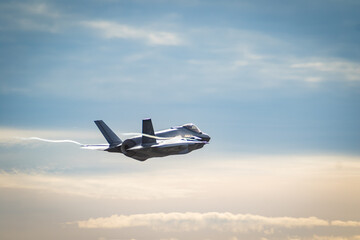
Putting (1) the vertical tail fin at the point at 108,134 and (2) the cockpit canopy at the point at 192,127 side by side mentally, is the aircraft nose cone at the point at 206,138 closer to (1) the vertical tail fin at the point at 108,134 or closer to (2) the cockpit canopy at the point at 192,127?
(2) the cockpit canopy at the point at 192,127

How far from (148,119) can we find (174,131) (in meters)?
12.8

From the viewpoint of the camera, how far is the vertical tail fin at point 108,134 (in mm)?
91625

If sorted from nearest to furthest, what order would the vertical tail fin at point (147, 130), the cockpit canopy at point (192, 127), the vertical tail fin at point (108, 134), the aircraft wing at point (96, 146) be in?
the vertical tail fin at point (147, 130), the vertical tail fin at point (108, 134), the aircraft wing at point (96, 146), the cockpit canopy at point (192, 127)

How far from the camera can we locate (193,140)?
3723 inches

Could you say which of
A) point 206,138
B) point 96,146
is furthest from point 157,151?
point 206,138

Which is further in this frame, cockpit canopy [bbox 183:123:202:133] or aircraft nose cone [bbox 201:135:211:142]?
aircraft nose cone [bbox 201:135:211:142]

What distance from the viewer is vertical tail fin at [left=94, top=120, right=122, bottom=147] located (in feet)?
301

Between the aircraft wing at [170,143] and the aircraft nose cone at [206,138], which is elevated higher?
the aircraft nose cone at [206,138]

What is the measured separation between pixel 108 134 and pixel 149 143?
9.47 meters

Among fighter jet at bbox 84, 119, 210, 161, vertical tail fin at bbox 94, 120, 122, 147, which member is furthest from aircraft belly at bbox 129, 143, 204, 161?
vertical tail fin at bbox 94, 120, 122, 147

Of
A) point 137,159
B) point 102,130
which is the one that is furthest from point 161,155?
point 102,130

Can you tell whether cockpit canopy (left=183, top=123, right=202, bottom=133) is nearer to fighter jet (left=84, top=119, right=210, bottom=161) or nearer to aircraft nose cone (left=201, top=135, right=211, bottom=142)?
aircraft nose cone (left=201, top=135, right=211, bottom=142)

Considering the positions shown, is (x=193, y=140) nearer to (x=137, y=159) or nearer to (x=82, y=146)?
(x=137, y=159)

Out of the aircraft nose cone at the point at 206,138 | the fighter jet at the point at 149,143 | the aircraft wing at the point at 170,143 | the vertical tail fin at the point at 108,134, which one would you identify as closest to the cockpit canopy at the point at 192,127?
the aircraft nose cone at the point at 206,138
